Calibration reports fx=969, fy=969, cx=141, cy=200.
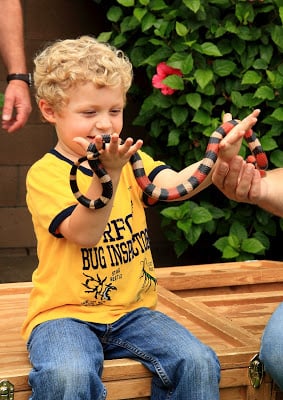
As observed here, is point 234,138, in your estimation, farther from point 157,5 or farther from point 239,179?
point 157,5

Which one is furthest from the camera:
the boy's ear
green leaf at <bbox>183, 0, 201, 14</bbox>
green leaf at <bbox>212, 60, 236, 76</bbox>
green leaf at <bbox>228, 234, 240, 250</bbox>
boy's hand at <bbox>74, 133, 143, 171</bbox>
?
green leaf at <bbox>228, 234, 240, 250</bbox>

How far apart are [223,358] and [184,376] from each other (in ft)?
0.83

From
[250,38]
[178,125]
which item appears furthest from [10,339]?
[250,38]

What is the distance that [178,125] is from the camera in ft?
15.8

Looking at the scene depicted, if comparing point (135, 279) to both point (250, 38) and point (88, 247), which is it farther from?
point (250, 38)

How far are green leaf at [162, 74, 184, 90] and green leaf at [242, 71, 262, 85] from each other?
308 millimetres

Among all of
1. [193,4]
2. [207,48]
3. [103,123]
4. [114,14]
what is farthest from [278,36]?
[103,123]

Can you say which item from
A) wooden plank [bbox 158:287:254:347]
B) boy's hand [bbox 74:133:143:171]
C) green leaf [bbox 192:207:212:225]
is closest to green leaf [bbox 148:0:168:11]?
green leaf [bbox 192:207:212:225]

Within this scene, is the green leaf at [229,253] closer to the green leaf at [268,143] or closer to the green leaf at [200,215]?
the green leaf at [200,215]

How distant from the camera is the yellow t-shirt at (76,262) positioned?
9.82ft

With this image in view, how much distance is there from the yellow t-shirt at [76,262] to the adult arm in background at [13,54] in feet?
2.35

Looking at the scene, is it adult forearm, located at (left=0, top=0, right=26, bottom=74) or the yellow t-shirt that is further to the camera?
adult forearm, located at (left=0, top=0, right=26, bottom=74)

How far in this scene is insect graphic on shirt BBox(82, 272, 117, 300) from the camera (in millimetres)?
2998

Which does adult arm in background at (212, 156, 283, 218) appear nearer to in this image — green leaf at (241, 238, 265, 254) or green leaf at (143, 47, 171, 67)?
green leaf at (241, 238, 265, 254)
